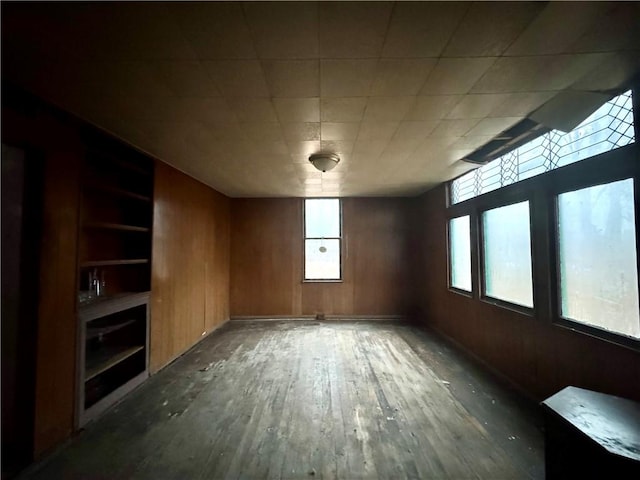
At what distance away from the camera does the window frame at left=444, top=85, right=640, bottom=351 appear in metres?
1.88

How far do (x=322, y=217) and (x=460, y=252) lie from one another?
9.40 ft

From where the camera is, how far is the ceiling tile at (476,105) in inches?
81.6

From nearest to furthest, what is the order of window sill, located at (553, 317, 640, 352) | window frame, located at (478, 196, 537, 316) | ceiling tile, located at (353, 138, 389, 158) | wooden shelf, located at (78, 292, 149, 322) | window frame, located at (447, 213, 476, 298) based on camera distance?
window sill, located at (553, 317, 640, 352) < wooden shelf, located at (78, 292, 149, 322) < window frame, located at (478, 196, 537, 316) < ceiling tile, located at (353, 138, 389, 158) < window frame, located at (447, 213, 476, 298)

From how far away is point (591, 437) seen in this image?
4.28ft

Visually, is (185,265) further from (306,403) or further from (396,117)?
(396,117)

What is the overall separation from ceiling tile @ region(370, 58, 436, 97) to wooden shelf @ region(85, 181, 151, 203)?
243 cm

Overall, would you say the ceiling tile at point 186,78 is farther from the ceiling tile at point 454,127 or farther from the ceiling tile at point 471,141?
the ceiling tile at point 471,141

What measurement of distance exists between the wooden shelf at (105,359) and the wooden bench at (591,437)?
3.22 m

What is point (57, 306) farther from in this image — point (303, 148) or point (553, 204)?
point (553, 204)

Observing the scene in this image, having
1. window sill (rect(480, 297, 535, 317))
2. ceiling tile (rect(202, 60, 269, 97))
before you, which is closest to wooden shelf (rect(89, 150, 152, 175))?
ceiling tile (rect(202, 60, 269, 97))

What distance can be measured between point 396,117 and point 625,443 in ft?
7.50

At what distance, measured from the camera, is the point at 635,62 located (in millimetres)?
1700

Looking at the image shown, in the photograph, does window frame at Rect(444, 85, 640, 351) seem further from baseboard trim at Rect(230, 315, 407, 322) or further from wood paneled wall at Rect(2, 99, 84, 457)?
wood paneled wall at Rect(2, 99, 84, 457)

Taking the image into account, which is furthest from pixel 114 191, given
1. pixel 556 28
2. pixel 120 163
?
pixel 556 28
